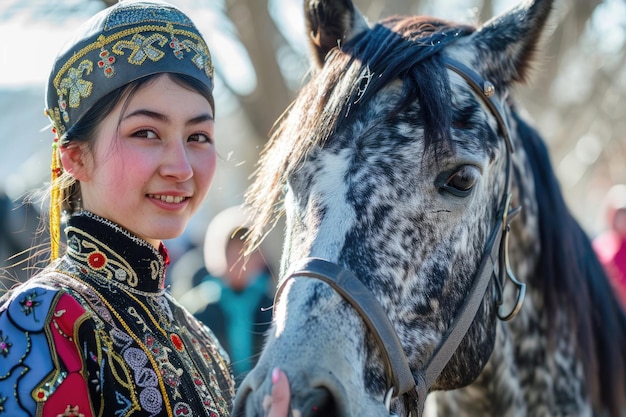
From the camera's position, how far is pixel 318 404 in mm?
1454

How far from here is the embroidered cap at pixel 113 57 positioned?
1816mm

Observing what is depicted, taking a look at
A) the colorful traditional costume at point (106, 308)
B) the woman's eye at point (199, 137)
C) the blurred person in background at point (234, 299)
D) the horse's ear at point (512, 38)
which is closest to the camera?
the colorful traditional costume at point (106, 308)

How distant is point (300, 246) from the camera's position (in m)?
1.76

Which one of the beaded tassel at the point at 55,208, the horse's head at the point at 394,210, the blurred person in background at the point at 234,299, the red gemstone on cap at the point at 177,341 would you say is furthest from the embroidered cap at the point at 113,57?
the blurred person in background at the point at 234,299

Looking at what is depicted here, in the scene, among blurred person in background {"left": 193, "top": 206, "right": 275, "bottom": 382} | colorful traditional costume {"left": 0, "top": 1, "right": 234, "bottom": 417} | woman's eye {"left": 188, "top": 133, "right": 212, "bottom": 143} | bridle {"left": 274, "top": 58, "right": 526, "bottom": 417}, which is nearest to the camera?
colorful traditional costume {"left": 0, "top": 1, "right": 234, "bottom": 417}

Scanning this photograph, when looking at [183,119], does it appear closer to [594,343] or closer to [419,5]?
[594,343]

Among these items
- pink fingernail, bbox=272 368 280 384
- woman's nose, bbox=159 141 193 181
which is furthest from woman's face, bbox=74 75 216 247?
pink fingernail, bbox=272 368 280 384

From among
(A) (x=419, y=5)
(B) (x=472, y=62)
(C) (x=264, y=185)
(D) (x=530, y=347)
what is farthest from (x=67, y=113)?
(A) (x=419, y=5)

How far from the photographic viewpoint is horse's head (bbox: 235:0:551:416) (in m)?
1.58

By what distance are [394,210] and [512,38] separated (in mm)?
814

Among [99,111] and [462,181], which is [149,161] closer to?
[99,111]

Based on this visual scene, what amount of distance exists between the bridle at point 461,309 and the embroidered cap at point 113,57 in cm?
67

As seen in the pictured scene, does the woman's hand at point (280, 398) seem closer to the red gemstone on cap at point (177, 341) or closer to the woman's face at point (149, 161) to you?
the red gemstone on cap at point (177, 341)

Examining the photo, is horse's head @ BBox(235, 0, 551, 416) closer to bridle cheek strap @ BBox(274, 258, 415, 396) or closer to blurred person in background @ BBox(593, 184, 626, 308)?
bridle cheek strap @ BBox(274, 258, 415, 396)
